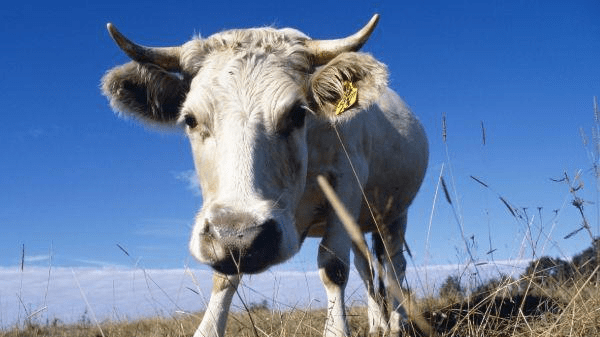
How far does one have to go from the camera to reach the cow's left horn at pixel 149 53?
5062 millimetres

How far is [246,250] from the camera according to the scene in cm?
333

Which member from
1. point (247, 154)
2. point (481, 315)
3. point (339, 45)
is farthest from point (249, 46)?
point (481, 315)

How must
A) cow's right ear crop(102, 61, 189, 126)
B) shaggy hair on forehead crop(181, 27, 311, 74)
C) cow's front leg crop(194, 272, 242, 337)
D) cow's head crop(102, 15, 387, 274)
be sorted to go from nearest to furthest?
cow's head crop(102, 15, 387, 274) → shaggy hair on forehead crop(181, 27, 311, 74) → cow's right ear crop(102, 61, 189, 126) → cow's front leg crop(194, 272, 242, 337)

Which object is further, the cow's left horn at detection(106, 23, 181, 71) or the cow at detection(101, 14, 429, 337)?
the cow's left horn at detection(106, 23, 181, 71)

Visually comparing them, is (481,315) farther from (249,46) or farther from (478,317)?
(249,46)

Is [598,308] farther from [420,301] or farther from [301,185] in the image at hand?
[420,301]

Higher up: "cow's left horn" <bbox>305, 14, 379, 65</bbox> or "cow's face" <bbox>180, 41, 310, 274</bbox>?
"cow's left horn" <bbox>305, 14, 379, 65</bbox>

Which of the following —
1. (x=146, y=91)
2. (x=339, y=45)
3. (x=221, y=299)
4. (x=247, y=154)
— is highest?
(x=339, y=45)

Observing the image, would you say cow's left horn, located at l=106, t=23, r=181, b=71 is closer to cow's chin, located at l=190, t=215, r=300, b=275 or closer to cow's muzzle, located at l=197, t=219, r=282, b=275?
cow's chin, located at l=190, t=215, r=300, b=275

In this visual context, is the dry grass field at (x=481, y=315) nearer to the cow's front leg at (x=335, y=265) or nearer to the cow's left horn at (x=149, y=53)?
the cow's front leg at (x=335, y=265)

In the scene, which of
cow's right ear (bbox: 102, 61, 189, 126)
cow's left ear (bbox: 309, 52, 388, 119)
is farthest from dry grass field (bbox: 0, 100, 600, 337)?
cow's right ear (bbox: 102, 61, 189, 126)

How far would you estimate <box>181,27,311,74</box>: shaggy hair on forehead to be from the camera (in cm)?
498

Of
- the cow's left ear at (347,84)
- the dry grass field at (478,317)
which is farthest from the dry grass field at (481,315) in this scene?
the cow's left ear at (347,84)

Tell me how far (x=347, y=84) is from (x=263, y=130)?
988mm
